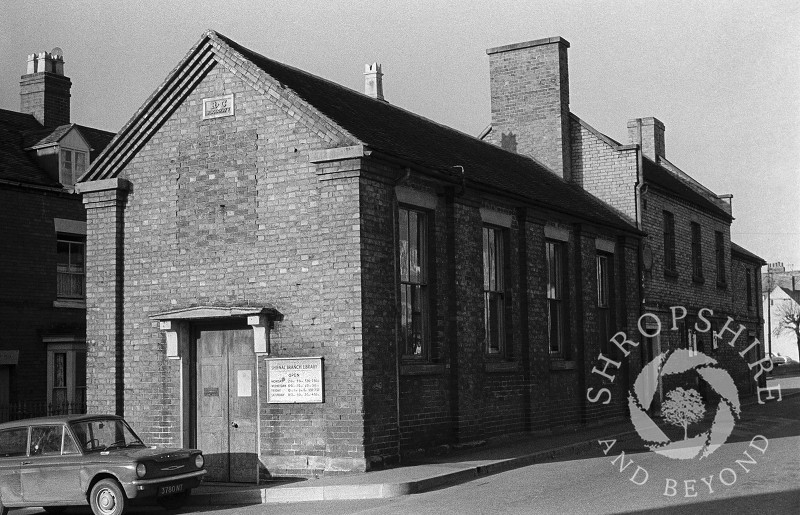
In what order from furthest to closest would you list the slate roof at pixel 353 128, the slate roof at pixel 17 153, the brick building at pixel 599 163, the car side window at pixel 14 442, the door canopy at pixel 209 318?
the brick building at pixel 599 163 → the slate roof at pixel 17 153 → the slate roof at pixel 353 128 → the door canopy at pixel 209 318 → the car side window at pixel 14 442

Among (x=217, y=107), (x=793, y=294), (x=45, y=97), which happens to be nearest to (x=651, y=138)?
(x=45, y=97)

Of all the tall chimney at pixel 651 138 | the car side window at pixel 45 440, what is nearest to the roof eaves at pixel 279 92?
the car side window at pixel 45 440

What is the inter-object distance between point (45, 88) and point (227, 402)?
16872mm

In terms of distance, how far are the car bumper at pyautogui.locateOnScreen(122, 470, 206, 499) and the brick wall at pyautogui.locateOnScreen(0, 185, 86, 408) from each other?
12050 millimetres

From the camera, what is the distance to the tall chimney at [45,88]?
2948 cm

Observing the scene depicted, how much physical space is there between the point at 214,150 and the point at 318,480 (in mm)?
6150

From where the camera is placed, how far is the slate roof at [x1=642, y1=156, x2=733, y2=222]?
30.0 metres

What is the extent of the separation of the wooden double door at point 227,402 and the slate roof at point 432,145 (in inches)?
166

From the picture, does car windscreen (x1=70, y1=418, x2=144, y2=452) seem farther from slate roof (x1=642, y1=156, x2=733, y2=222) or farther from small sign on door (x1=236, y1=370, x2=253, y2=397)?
slate roof (x1=642, y1=156, x2=733, y2=222)

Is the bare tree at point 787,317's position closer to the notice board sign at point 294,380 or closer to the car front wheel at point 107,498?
the notice board sign at point 294,380

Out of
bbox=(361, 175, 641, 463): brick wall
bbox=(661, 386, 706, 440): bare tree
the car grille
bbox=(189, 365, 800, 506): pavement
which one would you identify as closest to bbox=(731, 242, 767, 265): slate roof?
bbox=(661, 386, 706, 440): bare tree

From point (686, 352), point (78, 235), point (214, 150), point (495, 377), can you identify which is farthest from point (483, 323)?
point (686, 352)

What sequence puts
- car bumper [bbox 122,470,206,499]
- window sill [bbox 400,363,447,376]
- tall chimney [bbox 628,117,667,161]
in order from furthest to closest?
tall chimney [bbox 628,117,667,161]
window sill [bbox 400,363,447,376]
car bumper [bbox 122,470,206,499]

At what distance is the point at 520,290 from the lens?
21.2 meters
